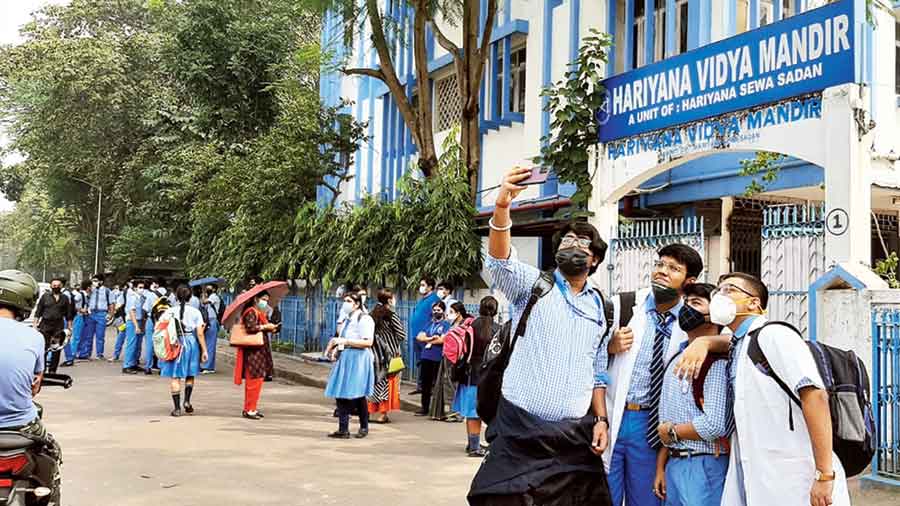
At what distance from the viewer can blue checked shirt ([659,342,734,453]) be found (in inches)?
139

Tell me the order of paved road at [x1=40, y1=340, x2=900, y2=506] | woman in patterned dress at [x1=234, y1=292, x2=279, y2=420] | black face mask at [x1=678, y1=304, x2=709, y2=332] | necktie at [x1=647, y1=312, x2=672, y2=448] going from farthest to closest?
woman in patterned dress at [x1=234, y1=292, x2=279, y2=420], paved road at [x1=40, y1=340, x2=900, y2=506], necktie at [x1=647, y1=312, x2=672, y2=448], black face mask at [x1=678, y1=304, x2=709, y2=332]

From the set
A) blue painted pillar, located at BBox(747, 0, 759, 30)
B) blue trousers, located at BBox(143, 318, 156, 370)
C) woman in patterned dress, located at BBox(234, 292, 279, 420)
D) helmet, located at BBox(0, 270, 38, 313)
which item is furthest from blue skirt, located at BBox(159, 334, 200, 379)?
blue painted pillar, located at BBox(747, 0, 759, 30)

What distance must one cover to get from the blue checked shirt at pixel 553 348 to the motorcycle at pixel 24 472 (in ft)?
8.58

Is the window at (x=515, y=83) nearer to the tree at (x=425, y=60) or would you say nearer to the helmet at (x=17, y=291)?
the tree at (x=425, y=60)

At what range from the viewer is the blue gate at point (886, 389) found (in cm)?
668

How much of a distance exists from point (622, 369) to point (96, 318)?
55.2 ft

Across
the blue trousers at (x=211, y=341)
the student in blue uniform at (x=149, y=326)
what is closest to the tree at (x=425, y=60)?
the blue trousers at (x=211, y=341)

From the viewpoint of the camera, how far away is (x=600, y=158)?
33.6 feet

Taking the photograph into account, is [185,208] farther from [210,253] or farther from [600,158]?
[600,158]

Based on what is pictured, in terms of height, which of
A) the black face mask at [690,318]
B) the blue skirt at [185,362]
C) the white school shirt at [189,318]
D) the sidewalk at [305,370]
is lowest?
the sidewalk at [305,370]

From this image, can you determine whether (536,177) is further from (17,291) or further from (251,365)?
(17,291)

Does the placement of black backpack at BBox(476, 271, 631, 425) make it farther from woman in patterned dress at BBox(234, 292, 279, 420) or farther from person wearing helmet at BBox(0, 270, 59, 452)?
woman in patterned dress at BBox(234, 292, 279, 420)

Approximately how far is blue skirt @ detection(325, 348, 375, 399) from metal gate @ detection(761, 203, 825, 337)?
4.42 metres

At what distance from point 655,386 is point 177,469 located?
521 centimetres
